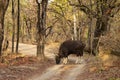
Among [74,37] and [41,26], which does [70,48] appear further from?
[74,37]

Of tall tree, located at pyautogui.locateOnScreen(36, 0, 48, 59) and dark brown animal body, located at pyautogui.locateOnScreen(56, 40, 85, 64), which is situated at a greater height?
tall tree, located at pyautogui.locateOnScreen(36, 0, 48, 59)

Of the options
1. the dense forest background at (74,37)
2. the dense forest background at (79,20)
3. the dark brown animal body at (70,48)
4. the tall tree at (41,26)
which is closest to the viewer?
the dense forest background at (74,37)

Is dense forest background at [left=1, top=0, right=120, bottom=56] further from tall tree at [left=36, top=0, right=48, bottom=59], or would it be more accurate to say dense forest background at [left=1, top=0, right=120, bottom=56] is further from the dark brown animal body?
the dark brown animal body

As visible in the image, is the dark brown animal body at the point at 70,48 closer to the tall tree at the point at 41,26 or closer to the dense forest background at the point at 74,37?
the dense forest background at the point at 74,37

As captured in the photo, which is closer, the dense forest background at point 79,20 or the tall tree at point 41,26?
the dense forest background at point 79,20

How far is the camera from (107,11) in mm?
27922

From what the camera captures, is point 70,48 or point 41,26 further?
point 70,48

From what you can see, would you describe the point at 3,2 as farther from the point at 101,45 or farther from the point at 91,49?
the point at 91,49

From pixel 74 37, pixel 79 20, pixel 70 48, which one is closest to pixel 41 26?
pixel 70 48

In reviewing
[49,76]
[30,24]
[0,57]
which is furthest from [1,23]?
[30,24]

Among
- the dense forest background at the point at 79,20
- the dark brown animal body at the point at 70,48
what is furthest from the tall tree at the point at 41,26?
the dark brown animal body at the point at 70,48

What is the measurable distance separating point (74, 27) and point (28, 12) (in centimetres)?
1390

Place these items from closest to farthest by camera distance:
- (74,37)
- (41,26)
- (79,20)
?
1. (41,26)
2. (74,37)
3. (79,20)

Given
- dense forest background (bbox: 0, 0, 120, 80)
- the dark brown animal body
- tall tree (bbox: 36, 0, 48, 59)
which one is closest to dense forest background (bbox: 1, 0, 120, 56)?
dense forest background (bbox: 0, 0, 120, 80)
